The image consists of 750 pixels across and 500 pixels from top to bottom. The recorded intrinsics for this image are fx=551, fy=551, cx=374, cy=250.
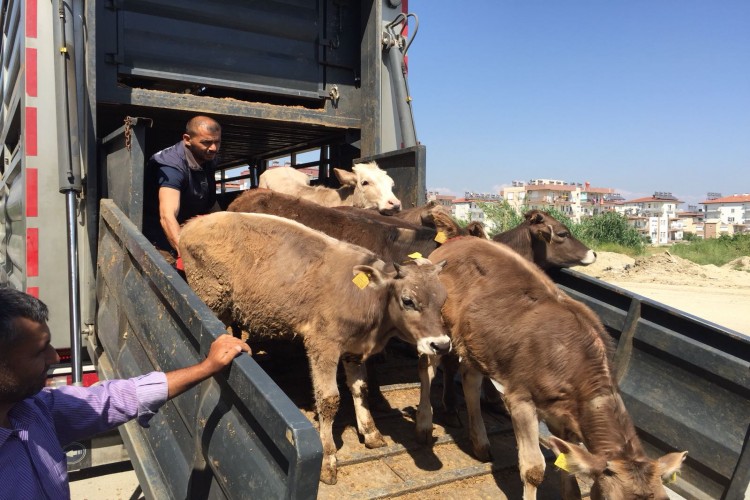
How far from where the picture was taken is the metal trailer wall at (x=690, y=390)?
10.5 feet

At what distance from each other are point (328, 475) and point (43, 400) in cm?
170

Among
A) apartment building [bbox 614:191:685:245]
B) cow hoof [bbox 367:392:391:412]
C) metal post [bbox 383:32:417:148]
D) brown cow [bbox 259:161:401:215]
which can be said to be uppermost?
metal post [bbox 383:32:417:148]

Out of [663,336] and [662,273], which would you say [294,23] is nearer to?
[663,336]

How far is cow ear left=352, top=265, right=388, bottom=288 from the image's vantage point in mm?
3684

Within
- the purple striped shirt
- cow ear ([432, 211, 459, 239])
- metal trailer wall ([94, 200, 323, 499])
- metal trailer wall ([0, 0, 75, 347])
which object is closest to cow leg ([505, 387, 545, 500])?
cow ear ([432, 211, 459, 239])

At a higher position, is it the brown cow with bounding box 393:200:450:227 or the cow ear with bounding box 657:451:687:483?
the brown cow with bounding box 393:200:450:227

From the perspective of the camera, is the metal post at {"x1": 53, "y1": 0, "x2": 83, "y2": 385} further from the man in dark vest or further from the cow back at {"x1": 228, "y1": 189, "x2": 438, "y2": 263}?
the cow back at {"x1": 228, "y1": 189, "x2": 438, "y2": 263}

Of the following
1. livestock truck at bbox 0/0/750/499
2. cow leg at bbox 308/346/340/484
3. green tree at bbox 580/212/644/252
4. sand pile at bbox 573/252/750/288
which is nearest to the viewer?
livestock truck at bbox 0/0/750/499

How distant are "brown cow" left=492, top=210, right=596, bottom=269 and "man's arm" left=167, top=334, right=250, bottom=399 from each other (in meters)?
4.04

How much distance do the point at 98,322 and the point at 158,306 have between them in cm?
153

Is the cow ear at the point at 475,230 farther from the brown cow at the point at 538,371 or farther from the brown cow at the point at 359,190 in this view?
the brown cow at the point at 359,190

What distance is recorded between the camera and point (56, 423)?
210cm

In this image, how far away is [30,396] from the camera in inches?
73.7

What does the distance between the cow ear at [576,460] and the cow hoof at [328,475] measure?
4.16ft
